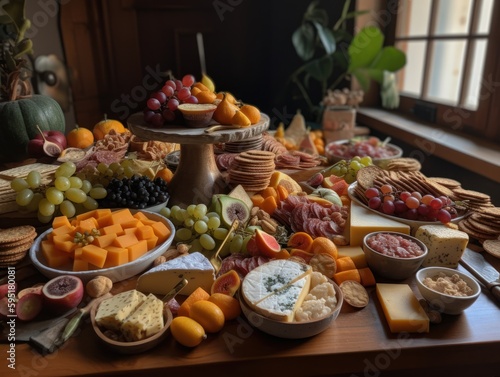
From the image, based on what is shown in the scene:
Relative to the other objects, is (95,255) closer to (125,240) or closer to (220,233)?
(125,240)

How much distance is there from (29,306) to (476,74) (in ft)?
6.80

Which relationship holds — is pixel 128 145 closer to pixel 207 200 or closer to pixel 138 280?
pixel 207 200

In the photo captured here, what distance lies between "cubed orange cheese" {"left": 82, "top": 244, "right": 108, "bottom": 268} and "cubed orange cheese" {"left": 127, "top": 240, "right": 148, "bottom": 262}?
5 cm

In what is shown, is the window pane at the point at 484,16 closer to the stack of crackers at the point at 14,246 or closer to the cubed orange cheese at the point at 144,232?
the cubed orange cheese at the point at 144,232

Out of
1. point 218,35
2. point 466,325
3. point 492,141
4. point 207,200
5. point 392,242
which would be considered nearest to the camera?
point 466,325

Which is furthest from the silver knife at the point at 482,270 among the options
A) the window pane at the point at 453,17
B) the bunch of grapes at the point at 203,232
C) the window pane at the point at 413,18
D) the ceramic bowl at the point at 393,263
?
the window pane at the point at 413,18

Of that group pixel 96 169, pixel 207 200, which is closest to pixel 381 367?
pixel 207 200

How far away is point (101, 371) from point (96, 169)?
29.1 inches

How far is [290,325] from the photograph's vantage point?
750 mm

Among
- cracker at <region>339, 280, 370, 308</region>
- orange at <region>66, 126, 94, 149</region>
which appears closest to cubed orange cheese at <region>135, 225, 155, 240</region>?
cracker at <region>339, 280, 370, 308</region>

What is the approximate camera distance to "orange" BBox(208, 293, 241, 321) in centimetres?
82

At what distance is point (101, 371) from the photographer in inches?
28.0

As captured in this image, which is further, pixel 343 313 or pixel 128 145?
pixel 128 145

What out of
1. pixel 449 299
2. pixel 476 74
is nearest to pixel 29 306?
pixel 449 299
